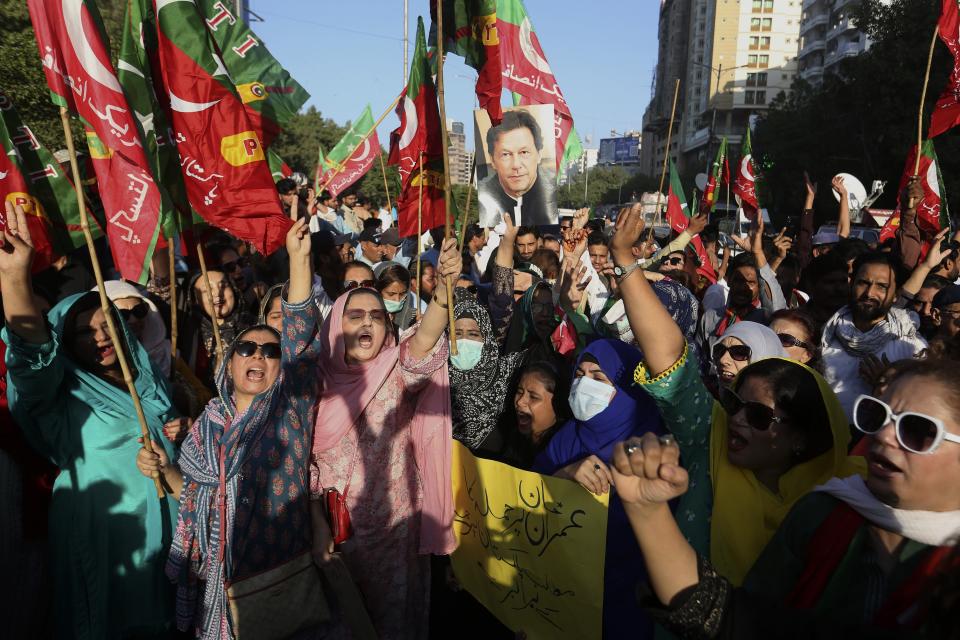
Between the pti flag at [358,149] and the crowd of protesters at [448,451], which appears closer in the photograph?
the crowd of protesters at [448,451]

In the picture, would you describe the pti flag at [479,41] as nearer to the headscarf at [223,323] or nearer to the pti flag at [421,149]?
the pti flag at [421,149]

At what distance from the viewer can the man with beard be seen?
3.55 m

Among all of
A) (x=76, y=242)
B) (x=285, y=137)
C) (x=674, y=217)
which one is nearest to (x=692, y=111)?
(x=285, y=137)

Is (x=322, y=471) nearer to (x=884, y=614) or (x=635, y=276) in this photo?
(x=635, y=276)

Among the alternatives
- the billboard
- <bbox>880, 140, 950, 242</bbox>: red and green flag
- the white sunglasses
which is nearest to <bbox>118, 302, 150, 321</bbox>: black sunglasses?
the white sunglasses

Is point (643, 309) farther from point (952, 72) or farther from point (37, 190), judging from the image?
point (952, 72)

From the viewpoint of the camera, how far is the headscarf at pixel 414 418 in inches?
112

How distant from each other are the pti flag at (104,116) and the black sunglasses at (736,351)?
2544mm

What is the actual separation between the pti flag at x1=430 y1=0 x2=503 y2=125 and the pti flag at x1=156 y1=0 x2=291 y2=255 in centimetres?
118

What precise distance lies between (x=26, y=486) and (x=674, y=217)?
6.59 meters

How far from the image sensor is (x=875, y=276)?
3705 mm

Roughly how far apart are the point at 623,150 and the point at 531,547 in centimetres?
11989

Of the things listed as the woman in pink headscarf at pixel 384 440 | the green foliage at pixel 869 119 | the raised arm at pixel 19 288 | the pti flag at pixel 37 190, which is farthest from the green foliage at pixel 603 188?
the raised arm at pixel 19 288

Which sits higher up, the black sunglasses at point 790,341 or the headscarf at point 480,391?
the black sunglasses at point 790,341
